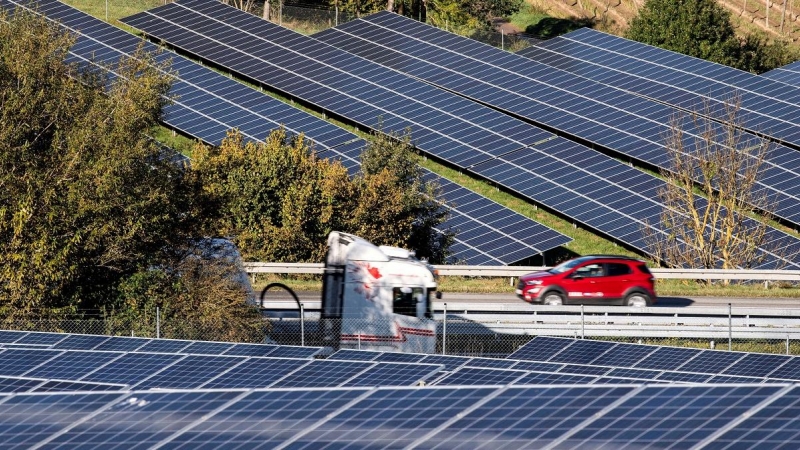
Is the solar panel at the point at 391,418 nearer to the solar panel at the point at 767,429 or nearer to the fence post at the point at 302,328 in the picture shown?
the solar panel at the point at 767,429

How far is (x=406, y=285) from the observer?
2758 centimetres

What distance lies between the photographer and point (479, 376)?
18547mm

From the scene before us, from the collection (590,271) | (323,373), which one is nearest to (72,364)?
(323,373)

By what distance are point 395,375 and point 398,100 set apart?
36.5m

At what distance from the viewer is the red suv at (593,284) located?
34500 millimetres

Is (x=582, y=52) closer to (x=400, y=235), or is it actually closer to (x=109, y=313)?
(x=400, y=235)

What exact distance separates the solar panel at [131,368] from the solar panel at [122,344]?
1.31m

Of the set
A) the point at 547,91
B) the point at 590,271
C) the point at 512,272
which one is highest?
the point at 547,91

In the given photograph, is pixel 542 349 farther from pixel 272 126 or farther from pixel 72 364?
pixel 272 126

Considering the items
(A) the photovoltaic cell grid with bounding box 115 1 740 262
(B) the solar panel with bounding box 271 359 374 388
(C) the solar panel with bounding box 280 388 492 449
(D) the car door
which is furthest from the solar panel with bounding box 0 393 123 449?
(A) the photovoltaic cell grid with bounding box 115 1 740 262

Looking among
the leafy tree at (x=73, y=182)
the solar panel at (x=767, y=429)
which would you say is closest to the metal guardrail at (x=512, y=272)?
the leafy tree at (x=73, y=182)

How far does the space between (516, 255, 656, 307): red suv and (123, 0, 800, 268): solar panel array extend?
31.2 ft

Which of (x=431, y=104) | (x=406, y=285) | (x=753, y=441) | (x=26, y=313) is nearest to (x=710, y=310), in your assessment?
(x=406, y=285)

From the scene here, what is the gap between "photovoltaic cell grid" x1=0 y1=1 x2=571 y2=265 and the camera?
42750mm
